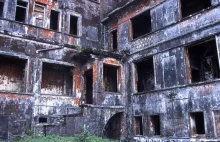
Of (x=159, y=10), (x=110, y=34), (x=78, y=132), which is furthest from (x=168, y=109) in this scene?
(x=110, y=34)

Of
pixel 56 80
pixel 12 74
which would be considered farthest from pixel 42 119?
pixel 12 74

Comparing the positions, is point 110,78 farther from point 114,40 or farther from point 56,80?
point 56,80

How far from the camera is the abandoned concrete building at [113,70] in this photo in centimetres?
1188

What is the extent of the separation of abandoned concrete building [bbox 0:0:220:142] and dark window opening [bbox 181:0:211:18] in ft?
0.20

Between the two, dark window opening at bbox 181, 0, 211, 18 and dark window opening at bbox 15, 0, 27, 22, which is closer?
dark window opening at bbox 181, 0, 211, 18

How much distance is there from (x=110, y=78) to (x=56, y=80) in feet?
12.9

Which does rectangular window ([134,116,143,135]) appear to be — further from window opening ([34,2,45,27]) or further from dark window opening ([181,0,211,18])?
window opening ([34,2,45,27])

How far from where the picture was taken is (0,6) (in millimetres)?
15281

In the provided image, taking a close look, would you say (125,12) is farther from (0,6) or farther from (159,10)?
(0,6)

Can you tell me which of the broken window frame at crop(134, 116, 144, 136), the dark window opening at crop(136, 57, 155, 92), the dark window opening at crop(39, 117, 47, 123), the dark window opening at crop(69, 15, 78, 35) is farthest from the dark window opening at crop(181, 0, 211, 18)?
the dark window opening at crop(39, 117, 47, 123)

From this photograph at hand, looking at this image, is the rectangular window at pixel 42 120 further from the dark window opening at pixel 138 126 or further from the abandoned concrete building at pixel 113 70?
the dark window opening at pixel 138 126

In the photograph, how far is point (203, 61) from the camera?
1377cm

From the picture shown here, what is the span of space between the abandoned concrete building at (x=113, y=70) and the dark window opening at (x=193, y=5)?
62 millimetres

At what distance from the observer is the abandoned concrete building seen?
11.9 m
